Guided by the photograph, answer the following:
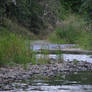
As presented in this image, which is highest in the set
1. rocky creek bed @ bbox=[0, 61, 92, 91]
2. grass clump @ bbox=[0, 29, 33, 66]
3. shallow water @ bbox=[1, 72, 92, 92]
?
grass clump @ bbox=[0, 29, 33, 66]

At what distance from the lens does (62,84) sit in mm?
12922

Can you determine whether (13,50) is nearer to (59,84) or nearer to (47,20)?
(59,84)

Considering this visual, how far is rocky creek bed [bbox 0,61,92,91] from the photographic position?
1334cm

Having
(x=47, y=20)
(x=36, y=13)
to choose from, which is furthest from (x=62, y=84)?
(x=47, y=20)

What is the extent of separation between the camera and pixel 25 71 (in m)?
15.4

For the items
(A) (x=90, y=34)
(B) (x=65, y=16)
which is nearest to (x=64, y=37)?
(A) (x=90, y=34)

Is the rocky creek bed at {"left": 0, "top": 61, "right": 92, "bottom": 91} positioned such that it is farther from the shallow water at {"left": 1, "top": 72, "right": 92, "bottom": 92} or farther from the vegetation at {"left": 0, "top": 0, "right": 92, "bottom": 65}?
the vegetation at {"left": 0, "top": 0, "right": 92, "bottom": 65}

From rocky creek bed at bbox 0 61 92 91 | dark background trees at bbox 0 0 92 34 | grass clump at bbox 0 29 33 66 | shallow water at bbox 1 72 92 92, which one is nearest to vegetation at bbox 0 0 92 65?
dark background trees at bbox 0 0 92 34

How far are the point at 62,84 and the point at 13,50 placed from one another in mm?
4168

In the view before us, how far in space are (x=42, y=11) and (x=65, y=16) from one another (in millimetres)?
2168

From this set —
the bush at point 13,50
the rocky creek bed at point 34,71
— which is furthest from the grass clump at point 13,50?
the rocky creek bed at point 34,71

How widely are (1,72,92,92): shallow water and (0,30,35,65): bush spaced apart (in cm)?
252

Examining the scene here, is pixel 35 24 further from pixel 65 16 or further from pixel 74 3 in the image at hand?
pixel 74 3

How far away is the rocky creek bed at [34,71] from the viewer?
43.8 feet
